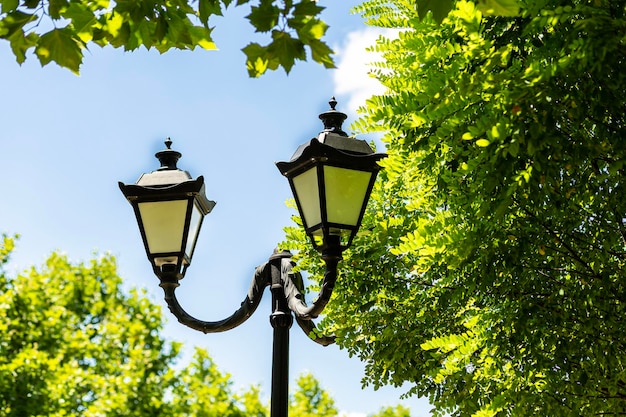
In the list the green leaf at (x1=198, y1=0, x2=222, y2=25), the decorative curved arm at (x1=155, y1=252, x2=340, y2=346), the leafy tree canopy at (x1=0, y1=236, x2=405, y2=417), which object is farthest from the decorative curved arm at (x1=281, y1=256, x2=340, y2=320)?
the leafy tree canopy at (x1=0, y1=236, x2=405, y2=417)

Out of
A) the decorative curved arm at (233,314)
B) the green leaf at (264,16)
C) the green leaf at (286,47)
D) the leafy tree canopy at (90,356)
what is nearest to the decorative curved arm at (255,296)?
the decorative curved arm at (233,314)

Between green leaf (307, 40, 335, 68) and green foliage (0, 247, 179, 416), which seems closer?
green leaf (307, 40, 335, 68)

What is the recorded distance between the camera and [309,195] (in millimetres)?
5512

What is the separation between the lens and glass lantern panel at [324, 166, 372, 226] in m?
5.41

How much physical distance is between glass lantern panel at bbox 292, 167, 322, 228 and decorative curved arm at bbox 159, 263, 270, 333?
2.12 feet

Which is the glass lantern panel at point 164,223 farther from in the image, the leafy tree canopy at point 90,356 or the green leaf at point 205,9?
the leafy tree canopy at point 90,356

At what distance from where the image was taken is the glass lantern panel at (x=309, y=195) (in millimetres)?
5430

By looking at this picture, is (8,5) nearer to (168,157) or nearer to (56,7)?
(56,7)

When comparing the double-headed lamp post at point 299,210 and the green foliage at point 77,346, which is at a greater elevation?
the green foliage at point 77,346

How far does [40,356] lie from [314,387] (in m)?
14.9

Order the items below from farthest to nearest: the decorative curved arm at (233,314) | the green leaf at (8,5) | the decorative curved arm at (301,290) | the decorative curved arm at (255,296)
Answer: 1. the decorative curved arm at (233,314)
2. the decorative curved arm at (255,296)
3. the decorative curved arm at (301,290)
4. the green leaf at (8,5)

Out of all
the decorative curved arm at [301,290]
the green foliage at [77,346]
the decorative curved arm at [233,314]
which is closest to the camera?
the decorative curved arm at [301,290]

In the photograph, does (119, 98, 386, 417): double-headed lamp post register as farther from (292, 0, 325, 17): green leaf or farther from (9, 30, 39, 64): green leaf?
(9, 30, 39, 64): green leaf

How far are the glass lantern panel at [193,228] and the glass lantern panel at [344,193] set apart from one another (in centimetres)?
108
